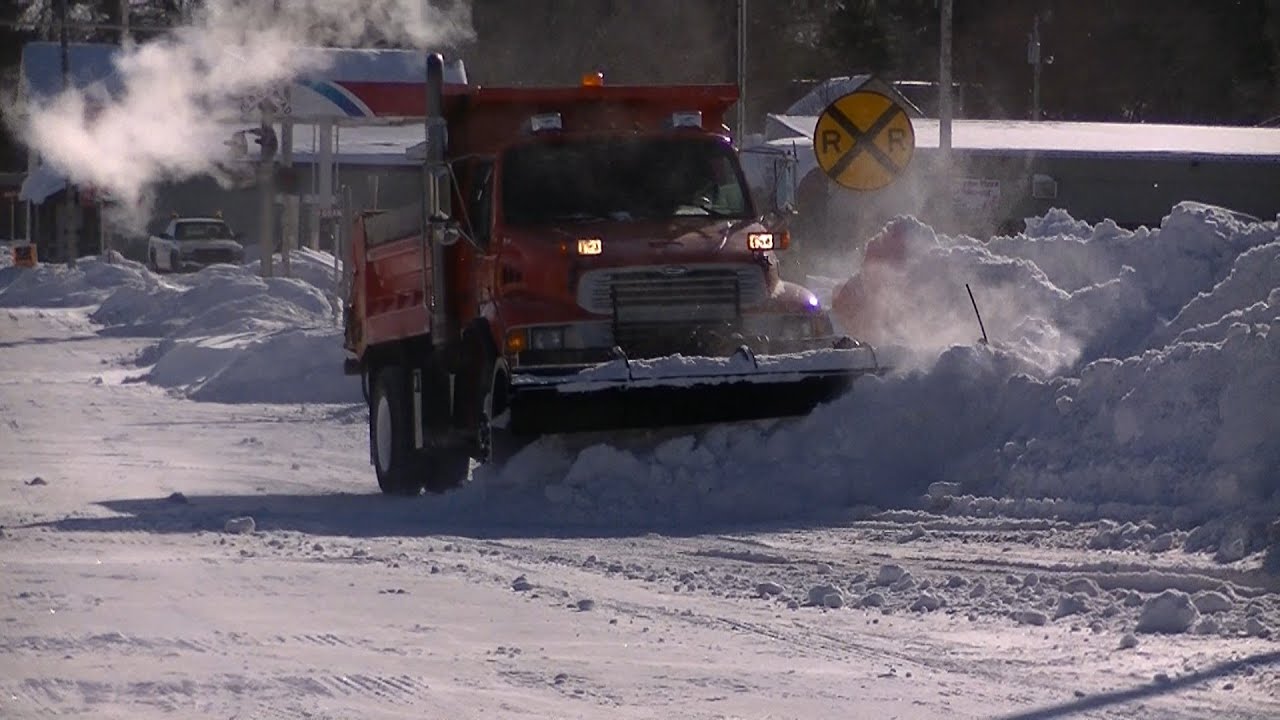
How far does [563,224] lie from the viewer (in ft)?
43.1

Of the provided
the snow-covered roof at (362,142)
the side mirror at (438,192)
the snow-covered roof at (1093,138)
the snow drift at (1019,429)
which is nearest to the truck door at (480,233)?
the side mirror at (438,192)

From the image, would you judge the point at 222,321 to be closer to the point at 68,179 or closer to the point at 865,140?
the point at 865,140

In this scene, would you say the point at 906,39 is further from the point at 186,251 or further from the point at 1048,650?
the point at 1048,650

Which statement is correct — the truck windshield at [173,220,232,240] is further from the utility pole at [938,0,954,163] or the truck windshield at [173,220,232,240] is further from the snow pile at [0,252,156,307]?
the utility pole at [938,0,954,163]

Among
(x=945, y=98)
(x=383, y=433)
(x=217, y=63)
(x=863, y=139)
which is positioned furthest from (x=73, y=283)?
(x=863, y=139)

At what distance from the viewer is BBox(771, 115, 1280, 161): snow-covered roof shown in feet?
141

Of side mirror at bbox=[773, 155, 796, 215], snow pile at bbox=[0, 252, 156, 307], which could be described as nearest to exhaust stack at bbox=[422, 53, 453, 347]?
side mirror at bbox=[773, 155, 796, 215]

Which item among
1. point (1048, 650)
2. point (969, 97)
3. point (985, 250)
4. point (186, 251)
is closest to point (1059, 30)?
point (969, 97)

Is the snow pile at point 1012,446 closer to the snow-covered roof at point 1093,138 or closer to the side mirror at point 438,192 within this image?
the side mirror at point 438,192

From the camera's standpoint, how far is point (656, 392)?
39.7 ft

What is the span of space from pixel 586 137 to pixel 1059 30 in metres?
56.0

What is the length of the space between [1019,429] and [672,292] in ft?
7.80

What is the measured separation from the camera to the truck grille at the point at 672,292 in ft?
41.3

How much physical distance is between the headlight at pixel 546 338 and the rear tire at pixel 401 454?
1.56 metres
